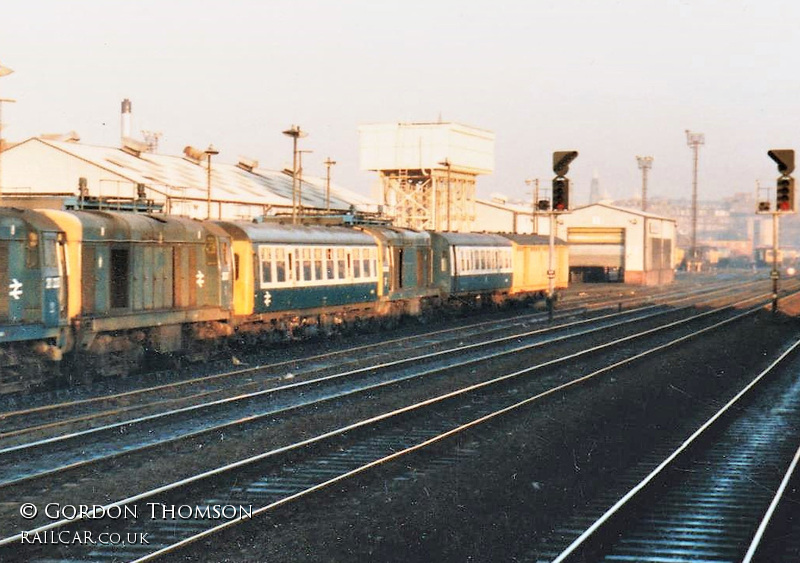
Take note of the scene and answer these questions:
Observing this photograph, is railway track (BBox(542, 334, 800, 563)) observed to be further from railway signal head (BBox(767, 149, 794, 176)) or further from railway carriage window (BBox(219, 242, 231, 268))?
railway signal head (BBox(767, 149, 794, 176))

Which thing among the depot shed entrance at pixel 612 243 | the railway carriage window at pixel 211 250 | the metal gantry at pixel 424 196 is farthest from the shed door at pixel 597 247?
the railway carriage window at pixel 211 250

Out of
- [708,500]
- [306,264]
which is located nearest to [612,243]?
[306,264]

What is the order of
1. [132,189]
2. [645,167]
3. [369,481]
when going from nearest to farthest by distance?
[369,481], [132,189], [645,167]

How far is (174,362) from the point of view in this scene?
2644cm

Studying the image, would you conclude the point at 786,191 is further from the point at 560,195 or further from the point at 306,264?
the point at 306,264

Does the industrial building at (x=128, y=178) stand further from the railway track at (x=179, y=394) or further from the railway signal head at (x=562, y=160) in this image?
the railway track at (x=179, y=394)

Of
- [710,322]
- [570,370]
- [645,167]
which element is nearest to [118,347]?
[570,370]

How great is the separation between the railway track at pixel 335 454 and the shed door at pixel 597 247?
6681 centimetres

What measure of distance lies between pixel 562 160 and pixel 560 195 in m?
2.15

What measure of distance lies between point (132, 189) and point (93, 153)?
20.2 feet

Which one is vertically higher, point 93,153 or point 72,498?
point 93,153

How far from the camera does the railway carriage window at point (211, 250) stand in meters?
27.1

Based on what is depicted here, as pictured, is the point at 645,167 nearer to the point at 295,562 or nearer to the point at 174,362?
the point at 174,362

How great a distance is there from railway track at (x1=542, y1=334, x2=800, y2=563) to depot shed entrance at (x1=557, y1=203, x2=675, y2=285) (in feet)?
A: 233
